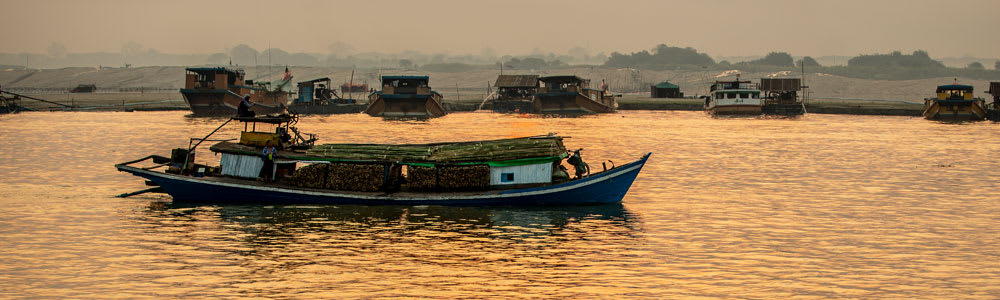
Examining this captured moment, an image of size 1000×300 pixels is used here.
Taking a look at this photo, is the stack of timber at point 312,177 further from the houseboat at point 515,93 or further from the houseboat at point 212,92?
the houseboat at point 515,93

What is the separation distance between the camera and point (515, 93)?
14062cm

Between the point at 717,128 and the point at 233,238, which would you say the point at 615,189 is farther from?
the point at 717,128

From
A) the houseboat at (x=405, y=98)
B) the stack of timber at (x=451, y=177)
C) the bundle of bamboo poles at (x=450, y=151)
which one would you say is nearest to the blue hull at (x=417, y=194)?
the stack of timber at (x=451, y=177)

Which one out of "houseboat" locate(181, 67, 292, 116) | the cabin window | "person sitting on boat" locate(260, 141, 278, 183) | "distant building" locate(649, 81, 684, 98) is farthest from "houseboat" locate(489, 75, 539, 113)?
the cabin window

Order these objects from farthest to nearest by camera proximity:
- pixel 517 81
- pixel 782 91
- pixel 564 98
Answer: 1. pixel 517 81
2. pixel 564 98
3. pixel 782 91

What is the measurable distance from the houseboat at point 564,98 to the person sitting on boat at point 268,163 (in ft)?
318

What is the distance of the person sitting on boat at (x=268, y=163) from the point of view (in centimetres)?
2961

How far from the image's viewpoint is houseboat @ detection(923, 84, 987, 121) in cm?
10250

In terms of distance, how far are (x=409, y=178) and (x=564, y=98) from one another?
99000 mm

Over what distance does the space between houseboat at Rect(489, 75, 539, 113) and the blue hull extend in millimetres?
103478

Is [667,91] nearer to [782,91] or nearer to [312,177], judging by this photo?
[782,91]

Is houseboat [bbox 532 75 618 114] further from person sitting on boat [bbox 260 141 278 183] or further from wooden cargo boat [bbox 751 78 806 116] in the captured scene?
person sitting on boat [bbox 260 141 278 183]

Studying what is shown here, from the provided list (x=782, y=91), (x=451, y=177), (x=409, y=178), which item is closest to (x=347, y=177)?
(x=409, y=178)

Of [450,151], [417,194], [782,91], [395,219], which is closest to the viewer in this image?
[395,219]
